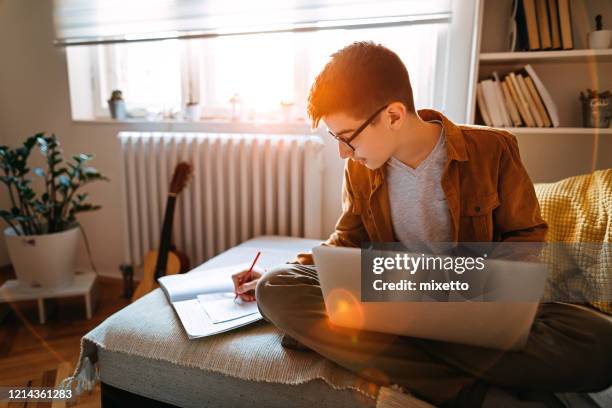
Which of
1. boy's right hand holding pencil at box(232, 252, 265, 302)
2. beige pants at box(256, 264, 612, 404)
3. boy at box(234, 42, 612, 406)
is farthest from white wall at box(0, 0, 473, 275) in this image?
beige pants at box(256, 264, 612, 404)

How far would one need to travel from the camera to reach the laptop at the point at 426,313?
0.67m

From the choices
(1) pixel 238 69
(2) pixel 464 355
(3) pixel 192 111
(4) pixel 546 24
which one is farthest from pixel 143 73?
(2) pixel 464 355

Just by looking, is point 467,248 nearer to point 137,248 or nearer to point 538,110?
point 538,110

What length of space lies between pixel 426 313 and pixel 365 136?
0.38 metres

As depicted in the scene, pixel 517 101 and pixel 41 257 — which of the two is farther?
pixel 41 257

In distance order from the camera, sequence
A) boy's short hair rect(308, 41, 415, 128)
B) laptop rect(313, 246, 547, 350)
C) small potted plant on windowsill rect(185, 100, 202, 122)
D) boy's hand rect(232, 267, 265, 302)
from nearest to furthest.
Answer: laptop rect(313, 246, 547, 350)
boy's short hair rect(308, 41, 415, 128)
boy's hand rect(232, 267, 265, 302)
small potted plant on windowsill rect(185, 100, 202, 122)

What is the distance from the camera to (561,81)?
1.52m

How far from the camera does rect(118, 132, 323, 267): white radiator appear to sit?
1.76 metres

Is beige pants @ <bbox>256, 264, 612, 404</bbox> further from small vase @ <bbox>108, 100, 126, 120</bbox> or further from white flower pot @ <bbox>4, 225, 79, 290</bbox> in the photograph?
small vase @ <bbox>108, 100, 126, 120</bbox>

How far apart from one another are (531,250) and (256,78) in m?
1.46

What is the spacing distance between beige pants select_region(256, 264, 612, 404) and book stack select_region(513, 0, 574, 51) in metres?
0.92

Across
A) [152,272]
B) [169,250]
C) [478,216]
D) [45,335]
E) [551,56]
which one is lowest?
[45,335]

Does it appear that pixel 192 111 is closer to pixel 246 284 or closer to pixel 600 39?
pixel 246 284

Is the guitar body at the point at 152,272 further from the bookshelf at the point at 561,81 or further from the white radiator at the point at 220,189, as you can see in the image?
the bookshelf at the point at 561,81
